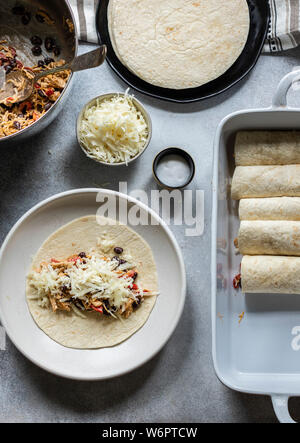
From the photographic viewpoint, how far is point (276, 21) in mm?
2480

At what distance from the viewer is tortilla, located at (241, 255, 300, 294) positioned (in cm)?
228

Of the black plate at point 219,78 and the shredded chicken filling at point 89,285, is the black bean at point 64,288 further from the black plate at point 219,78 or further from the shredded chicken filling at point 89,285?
the black plate at point 219,78

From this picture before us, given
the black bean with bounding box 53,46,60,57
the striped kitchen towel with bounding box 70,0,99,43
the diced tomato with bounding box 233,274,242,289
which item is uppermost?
the striped kitchen towel with bounding box 70,0,99,43

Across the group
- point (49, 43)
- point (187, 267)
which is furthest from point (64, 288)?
point (49, 43)

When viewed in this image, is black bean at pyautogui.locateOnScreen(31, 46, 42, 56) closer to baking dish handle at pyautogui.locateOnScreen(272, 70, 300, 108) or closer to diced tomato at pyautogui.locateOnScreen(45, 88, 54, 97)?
diced tomato at pyautogui.locateOnScreen(45, 88, 54, 97)

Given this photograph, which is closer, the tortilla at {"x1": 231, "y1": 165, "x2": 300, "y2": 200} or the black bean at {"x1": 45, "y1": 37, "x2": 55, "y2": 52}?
the tortilla at {"x1": 231, "y1": 165, "x2": 300, "y2": 200}

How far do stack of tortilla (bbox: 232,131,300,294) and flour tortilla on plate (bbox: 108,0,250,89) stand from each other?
0.46m

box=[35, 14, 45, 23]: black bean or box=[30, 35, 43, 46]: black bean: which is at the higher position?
box=[35, 14, 45, 23]: black bean

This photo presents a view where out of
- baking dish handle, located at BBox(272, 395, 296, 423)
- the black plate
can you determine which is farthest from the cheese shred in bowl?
baking dish handle, located at BBox(272, 395, 296, 423)

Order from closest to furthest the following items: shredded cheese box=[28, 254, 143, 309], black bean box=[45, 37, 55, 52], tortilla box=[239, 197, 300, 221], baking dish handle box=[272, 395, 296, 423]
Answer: baking dish handle box=[272, 395, 296, 423] → shredded cheese box=[28, 254, 143, 309] → tortilla box=[239, 197, 300, 221] → black bean box=[45, 37, 55, 52]

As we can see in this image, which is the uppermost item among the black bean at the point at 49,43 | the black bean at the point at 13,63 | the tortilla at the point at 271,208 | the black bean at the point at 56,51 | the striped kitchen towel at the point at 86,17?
the striped kitchen towel at the point at 86,17

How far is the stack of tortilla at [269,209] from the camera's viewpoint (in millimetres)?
2287

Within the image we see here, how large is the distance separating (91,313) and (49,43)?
146 centimetres

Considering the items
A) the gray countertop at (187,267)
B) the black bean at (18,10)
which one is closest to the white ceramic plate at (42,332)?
the gray countertop at (187,267)
